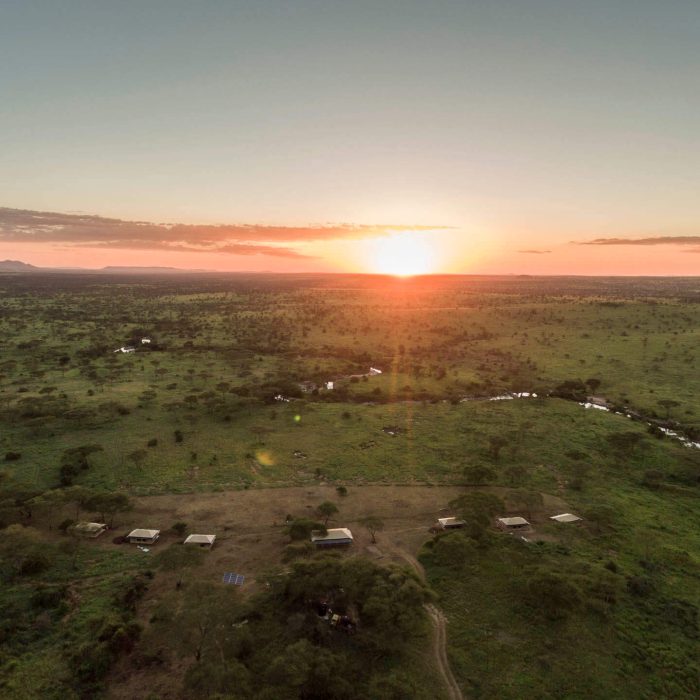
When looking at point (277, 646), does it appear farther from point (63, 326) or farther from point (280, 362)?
point (63, 326)

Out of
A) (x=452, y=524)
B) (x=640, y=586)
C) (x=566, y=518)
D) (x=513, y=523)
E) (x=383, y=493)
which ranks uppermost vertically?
(x=640, y=586)

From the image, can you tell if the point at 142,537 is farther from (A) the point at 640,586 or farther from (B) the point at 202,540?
(A) the point at 640,586

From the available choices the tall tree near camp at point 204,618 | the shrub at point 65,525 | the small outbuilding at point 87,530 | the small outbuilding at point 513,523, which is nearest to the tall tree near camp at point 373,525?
the small outbuilding at point 513,523

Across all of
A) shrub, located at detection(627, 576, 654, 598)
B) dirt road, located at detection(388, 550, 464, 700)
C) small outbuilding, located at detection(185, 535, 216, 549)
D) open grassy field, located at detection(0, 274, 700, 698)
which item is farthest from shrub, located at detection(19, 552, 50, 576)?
shrub, located at detection(627, 576, 654, 598)

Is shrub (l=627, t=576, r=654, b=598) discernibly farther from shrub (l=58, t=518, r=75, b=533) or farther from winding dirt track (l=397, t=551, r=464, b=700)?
shrub (l=58, t=518, r=75, b=533)

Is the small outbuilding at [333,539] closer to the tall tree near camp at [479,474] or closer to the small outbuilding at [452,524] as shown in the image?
the small outbuilding at [452,524]

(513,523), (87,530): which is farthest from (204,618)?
(513,523)

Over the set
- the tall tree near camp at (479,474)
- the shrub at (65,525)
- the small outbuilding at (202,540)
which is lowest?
the shrub at (65,525)
